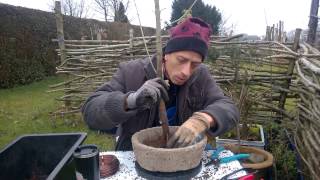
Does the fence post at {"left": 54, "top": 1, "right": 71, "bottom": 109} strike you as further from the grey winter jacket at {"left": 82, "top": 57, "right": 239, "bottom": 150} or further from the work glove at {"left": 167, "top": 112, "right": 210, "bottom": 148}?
the work glove at {"left": 167, "top": 112, "right": 210, "bottom": 148}

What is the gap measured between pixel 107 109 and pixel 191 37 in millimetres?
636

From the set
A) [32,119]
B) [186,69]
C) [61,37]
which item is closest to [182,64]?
[186,69]

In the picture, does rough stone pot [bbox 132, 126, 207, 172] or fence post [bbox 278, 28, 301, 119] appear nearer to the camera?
rough stone pot [bbox 132, 126, 207, 172]

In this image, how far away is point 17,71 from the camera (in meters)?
9.80

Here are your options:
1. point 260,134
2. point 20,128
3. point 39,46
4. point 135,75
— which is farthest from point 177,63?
point 39,46

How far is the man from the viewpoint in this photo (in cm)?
172

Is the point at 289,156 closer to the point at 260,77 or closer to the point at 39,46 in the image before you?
the point at 260,77

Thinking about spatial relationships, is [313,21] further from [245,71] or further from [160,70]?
[160,70]

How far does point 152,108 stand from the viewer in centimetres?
213

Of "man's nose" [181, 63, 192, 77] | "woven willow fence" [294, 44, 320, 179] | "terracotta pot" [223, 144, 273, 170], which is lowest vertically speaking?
"terracotta pot" [223, 144, 273, 170]

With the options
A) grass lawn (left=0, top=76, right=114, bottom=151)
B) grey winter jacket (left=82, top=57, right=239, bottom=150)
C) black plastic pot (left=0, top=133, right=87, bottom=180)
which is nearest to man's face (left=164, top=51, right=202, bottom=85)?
grey winter jacket (left=82, top=57, right=239, bottom=150)

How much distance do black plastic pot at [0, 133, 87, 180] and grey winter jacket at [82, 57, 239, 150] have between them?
0.43 meters

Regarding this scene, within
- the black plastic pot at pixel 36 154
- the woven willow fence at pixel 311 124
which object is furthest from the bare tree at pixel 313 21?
the black plastic pot at pixel 36 154

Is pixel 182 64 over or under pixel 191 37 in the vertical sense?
under
